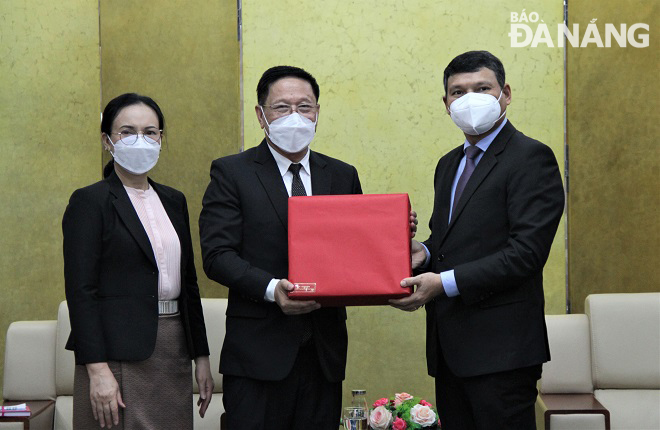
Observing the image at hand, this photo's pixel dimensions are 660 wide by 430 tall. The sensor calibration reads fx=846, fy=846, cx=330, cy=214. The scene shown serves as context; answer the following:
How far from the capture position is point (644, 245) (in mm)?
4973

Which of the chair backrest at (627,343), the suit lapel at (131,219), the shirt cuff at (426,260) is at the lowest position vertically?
the chair backrest at (627,343)

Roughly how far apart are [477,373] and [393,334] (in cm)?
239

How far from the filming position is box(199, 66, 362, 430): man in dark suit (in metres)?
2.67

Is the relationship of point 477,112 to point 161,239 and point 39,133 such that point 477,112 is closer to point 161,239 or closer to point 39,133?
point 161,239

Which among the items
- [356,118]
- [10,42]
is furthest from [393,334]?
[10,42]

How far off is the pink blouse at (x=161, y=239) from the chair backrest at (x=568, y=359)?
2287 mm

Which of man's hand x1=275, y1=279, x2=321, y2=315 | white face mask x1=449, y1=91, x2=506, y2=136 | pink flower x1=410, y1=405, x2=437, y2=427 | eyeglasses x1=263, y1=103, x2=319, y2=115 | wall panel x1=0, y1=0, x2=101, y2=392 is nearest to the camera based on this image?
man's hand x1=275, y1=279, x2=321, y2=315

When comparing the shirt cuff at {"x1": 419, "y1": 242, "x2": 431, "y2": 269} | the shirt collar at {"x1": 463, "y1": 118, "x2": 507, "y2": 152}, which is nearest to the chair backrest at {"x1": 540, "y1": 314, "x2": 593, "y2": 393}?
the shirt cuff at {"x1": 419, "y1": 242, "x2": 431, "y2": 269}

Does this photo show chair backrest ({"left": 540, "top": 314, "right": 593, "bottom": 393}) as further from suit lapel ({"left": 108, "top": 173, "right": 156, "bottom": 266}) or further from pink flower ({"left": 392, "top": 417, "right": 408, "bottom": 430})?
suit lapel ({"left": 108, "top": 173, "right": 156, "bottom": 266})

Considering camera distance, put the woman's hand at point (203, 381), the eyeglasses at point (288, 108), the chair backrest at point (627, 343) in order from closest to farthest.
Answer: the eyeglasses at point (288, 108), the woman's hand at point (203, 381), the chair backrest at point (627, 343)

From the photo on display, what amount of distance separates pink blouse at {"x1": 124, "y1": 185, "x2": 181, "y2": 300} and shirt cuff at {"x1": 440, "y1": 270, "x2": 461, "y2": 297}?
0.91 metres

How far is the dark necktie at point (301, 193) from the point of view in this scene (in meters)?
2.74

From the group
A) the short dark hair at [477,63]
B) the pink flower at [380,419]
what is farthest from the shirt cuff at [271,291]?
the pink flower at [380,419]

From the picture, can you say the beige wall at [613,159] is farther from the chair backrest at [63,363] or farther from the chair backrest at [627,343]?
the chair backrest at [63,363]
